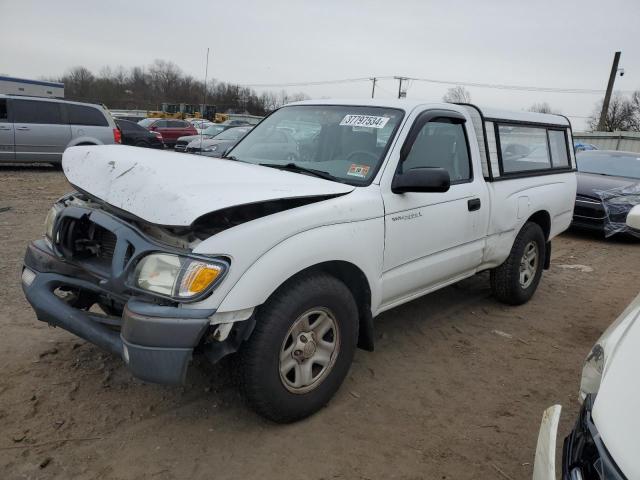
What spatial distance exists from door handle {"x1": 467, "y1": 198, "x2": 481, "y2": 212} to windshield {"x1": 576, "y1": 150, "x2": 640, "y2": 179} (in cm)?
733

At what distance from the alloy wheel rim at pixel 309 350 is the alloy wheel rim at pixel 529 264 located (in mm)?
2736

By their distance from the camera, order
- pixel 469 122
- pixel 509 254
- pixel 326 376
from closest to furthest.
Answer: pixel 326 376 < pixel 469 122 < pixel 509 254

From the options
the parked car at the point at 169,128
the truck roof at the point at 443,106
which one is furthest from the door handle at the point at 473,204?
the parked car at the point at 169,128

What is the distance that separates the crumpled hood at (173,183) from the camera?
7.91 feet

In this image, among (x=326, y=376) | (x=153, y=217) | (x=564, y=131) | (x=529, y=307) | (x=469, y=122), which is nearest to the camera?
(x=153, y=217)

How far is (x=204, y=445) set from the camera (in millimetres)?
2717

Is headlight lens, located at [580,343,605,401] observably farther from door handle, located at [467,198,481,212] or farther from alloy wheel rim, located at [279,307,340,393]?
door handle, located at [467,198,481,212]

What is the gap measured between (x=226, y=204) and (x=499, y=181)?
9.24ft

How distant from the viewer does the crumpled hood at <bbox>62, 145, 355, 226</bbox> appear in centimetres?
241

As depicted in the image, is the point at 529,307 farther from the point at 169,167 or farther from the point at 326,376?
the point at 169,167

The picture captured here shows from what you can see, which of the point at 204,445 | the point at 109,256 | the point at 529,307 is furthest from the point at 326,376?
the point at 529,307

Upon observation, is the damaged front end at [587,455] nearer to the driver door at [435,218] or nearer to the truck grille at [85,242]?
the driver door at [435,218]

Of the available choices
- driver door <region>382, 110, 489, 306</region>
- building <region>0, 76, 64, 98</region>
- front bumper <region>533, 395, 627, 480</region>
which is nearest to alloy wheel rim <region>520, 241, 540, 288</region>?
driver door <region>382, 110, 489, 306</region>

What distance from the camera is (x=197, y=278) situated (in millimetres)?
2365
